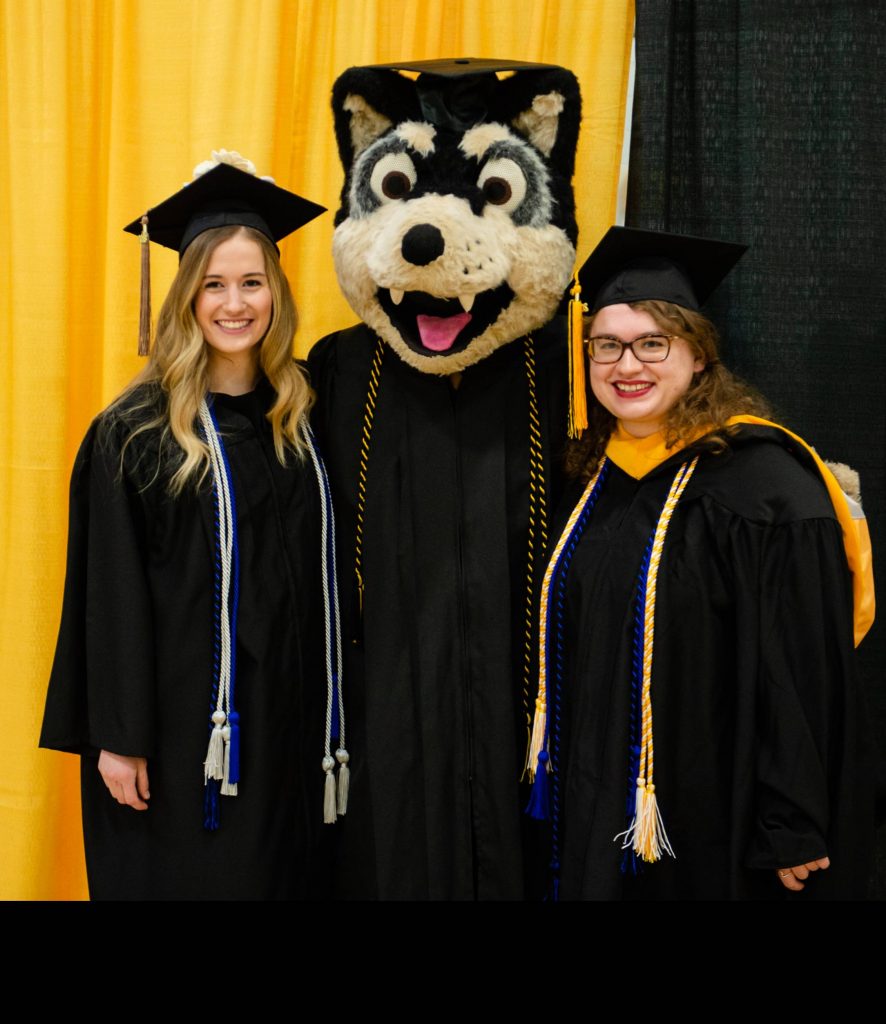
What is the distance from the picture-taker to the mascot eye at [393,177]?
1.95 m

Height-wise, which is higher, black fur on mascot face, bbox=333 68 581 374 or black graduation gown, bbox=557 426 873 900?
black fur on mascot face, bbox=333 68 581 374

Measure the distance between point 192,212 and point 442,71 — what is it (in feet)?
2.08

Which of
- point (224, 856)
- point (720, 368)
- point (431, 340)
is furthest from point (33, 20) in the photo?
point (224, 856)

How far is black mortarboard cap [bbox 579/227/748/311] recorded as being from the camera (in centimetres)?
186

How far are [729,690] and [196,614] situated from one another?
111 centimetres

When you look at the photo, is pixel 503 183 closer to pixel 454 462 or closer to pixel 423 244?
pixel 423 244

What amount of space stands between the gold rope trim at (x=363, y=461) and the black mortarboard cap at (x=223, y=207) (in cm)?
37

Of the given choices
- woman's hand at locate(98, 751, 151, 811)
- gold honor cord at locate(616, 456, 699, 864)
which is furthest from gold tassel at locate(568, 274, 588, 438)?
woman's hand at locate(98, 751, 151, 811)

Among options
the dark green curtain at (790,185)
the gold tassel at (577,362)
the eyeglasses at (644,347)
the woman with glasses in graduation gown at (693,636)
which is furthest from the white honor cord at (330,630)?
the dark green curtain at (790,185)

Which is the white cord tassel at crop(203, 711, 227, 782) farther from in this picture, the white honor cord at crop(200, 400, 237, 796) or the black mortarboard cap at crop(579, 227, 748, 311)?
the black mortarboard cap at crop(579, 227, 748, 311)

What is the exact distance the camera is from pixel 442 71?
1.92 meters

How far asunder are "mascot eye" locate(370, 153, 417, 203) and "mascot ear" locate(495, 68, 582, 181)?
0.81ft

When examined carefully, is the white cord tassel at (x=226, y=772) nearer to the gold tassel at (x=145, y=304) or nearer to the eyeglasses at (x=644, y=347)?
the gold tassel at (x=145, y=304)

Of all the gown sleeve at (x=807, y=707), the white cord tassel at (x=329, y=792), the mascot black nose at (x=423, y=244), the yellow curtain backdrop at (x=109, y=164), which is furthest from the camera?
the yellow curtain backdrop at (x=109, y=164)
